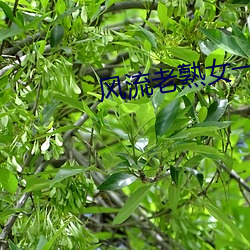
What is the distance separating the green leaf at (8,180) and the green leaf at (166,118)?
183mm

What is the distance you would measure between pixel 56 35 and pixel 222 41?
21 centimetres

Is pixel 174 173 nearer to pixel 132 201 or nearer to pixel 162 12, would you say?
pixel 132 201

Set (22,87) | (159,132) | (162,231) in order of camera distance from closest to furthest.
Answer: (159,132) < (22,87) < (162,231)

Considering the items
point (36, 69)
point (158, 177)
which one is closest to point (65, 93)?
point (36, 69)

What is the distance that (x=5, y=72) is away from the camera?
0.85 metres

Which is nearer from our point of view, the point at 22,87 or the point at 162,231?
the point at 22,87

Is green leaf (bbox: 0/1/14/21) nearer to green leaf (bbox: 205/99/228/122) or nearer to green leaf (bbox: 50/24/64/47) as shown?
green leaf (bbox: 50/24/64/47)

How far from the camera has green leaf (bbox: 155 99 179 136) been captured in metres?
0.75

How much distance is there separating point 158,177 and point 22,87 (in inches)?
8.8

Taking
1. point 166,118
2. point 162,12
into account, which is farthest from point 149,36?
point 166,118

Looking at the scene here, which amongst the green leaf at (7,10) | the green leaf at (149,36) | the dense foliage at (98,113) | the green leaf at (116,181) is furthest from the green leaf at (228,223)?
the green leaf at (7,10)

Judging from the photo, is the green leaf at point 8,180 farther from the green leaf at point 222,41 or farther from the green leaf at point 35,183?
the green leaf at point 222,41

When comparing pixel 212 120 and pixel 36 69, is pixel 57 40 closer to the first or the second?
pixel 36 69

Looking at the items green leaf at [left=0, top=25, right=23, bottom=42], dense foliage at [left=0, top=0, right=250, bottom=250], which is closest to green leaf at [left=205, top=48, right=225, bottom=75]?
dense foliage at [left=0, top=0, right=250, bottom=250]
